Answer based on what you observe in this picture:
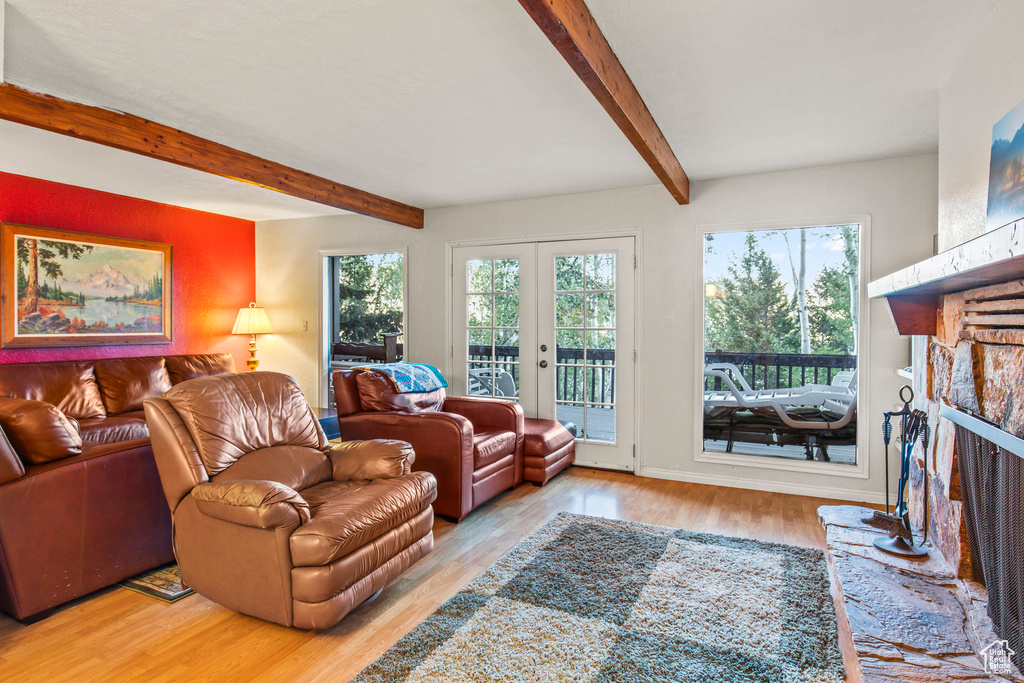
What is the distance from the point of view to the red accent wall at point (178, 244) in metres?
4.46

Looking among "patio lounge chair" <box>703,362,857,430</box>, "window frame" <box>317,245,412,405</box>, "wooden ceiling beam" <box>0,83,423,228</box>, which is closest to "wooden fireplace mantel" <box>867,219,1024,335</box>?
"patio lounge chair" <box>703,362,857,430</box>

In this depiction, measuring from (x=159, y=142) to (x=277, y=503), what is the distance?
2.29 m

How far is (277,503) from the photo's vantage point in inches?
83.8

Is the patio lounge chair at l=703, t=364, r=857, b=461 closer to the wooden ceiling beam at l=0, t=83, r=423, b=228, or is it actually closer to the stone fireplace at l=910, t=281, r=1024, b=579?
the stone fireplace at l=910, t=281, r=1024, b=579

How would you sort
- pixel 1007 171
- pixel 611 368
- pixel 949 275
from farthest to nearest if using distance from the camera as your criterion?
1. pixel 611 368
2. pixel 1007 171
3. pixel 949 275

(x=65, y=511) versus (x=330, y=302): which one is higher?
(x=330, y=302)

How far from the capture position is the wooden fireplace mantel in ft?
4.09

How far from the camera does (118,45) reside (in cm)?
225

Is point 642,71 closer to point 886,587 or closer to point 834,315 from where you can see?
point 886,587

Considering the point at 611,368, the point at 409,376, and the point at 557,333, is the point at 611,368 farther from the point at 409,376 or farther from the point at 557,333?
the point at 409,376

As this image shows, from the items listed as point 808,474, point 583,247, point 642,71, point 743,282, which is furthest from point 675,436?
point 642,71

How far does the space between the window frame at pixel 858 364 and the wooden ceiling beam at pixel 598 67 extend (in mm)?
1165

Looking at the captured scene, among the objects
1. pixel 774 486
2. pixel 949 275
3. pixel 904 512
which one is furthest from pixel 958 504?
pixel 774 486

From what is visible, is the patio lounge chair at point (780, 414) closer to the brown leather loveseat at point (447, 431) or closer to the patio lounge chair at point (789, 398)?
the patio lounge chair at point (789, 398)
